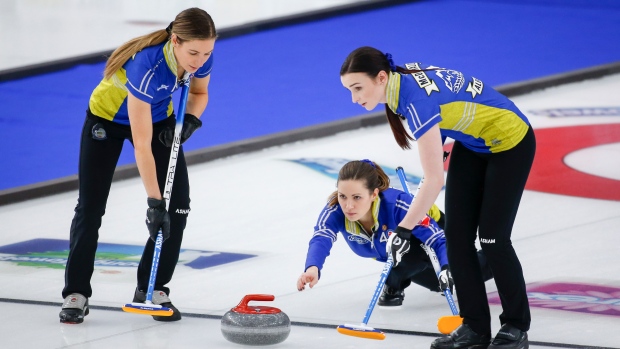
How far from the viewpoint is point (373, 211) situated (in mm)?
4922

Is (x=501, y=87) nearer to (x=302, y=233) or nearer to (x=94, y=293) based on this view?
(x=302, y=233)

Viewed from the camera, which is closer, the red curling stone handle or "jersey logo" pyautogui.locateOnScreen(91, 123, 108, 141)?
the red curling stone handle

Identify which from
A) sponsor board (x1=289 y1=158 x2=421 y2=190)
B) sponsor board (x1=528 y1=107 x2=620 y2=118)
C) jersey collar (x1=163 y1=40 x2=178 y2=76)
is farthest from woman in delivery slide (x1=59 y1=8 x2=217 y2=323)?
sponsor board (x1=528 y1=107 x2=620 y2=118)

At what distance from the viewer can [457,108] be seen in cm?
414

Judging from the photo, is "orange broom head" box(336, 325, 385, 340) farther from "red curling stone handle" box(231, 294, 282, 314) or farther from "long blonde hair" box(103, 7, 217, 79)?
"long blonde hair" box(103, 7, 217, 79)

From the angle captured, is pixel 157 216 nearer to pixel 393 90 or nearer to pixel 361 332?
pixel 361 332

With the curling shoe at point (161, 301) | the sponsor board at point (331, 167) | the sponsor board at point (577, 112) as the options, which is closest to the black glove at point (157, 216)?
the curling shoe at point (161, 301)

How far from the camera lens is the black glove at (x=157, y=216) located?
471 centimetres

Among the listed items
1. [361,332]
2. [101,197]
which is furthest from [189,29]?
[361,332]

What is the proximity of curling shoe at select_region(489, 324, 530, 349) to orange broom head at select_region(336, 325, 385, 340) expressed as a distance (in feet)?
1.37

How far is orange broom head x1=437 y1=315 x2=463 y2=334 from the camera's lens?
459 cm

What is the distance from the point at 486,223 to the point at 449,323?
1.83ft

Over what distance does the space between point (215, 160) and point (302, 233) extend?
1.96 meters

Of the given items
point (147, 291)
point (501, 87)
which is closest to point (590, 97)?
point (501, 87)
